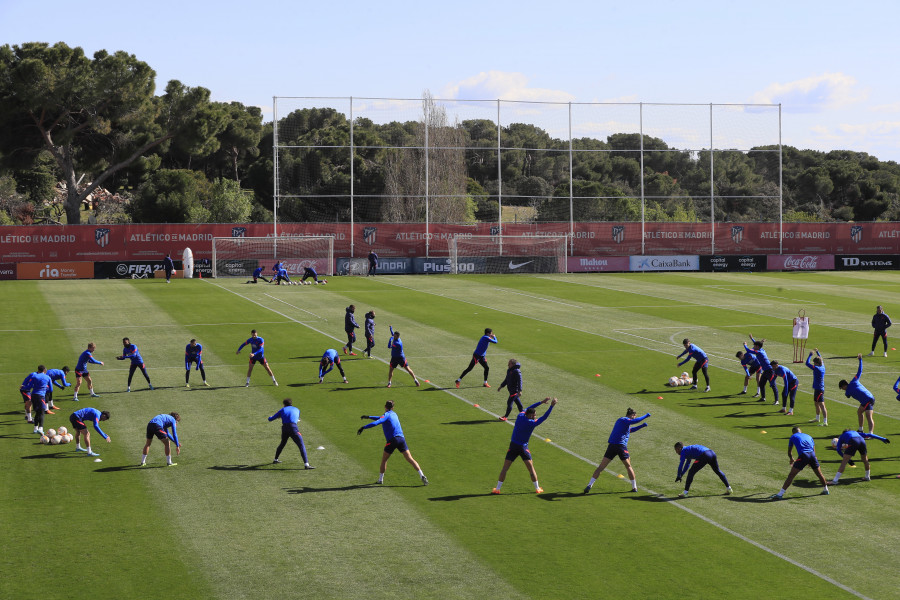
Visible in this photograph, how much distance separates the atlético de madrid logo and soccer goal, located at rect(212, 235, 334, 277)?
750 cm

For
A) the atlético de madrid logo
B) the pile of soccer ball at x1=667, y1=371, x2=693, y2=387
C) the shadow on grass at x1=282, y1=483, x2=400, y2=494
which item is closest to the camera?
the shadow on grass at x1=282, y1=483, x2=400, y2=494

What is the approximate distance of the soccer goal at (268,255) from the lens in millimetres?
66062

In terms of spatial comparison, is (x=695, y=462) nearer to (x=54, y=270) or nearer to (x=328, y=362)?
Answer: (x=328, y=362)

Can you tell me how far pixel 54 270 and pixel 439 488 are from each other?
168 ft

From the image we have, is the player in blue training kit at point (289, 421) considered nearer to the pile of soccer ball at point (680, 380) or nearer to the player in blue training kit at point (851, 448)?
the player in blue training kit at point (851, 448)

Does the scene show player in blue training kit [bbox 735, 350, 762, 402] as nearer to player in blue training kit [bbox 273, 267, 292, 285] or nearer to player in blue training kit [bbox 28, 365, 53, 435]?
player in blue training kit [bbox 28, 365, 53, 435]

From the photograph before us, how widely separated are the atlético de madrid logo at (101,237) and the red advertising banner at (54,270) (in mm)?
4060

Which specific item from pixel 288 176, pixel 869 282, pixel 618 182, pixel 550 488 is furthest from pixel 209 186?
pixel 550 488

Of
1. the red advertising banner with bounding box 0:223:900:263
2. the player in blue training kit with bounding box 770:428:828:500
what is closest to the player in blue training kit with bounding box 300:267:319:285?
the red advertising banner with bounding box 0:223:900:263

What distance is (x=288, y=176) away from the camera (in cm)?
7850

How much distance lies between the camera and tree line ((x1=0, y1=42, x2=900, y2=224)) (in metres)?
78.0

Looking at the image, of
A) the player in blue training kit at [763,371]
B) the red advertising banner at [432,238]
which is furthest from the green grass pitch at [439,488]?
the red advertising banner at [432,238]

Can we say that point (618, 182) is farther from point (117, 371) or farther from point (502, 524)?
point (502, 524)

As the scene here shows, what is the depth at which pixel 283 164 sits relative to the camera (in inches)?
3083
